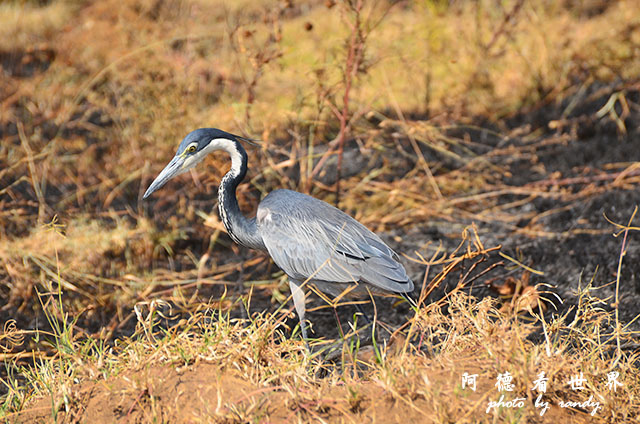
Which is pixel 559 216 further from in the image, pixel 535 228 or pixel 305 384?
pixel 305 384

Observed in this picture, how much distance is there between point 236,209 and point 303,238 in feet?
1.25

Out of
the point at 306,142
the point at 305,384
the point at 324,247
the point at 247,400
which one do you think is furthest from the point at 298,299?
the point at 306,142

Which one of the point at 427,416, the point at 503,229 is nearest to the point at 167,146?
the point at 503,229

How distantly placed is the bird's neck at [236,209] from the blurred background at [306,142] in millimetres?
374

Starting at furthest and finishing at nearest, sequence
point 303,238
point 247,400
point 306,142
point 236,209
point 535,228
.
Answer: point 306,142 → point 535,228 → point 236,209 → point 303,238 → point 247,400

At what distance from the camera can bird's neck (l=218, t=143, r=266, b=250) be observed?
3.21m

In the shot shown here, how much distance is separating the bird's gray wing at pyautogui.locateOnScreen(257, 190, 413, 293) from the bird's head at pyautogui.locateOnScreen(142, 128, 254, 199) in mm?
353

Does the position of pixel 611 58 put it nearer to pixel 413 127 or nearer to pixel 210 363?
pixel 413 127

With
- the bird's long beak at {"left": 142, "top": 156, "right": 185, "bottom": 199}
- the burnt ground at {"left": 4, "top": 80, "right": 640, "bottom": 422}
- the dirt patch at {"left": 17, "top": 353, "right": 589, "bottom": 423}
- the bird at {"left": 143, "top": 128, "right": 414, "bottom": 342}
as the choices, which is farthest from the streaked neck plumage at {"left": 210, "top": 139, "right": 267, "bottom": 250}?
the dirt patch at {"left": 17, "top": 353, "right": 589, "bottom": 423}

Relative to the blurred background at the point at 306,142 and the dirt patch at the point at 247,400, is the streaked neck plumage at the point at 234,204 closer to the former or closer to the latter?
the blurred background at the point at 306,142

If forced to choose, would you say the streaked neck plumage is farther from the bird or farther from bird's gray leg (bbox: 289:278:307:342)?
bird's gray leg (bbox: 289:278:307:342)

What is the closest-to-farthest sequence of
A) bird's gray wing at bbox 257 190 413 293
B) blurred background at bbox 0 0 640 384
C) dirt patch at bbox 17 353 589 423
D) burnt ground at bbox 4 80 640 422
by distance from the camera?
1. dirt patch at bbox 17 353 589 423
2. bird's gray wing at bbox 257 190 413 293
3. burnt ground at bbox 4 80 640 422
4. blurred background at bbox 0 0 640 384

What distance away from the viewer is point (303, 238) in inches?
122

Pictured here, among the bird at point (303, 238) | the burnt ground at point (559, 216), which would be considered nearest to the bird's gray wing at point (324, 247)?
the bird at point (303, 238)
